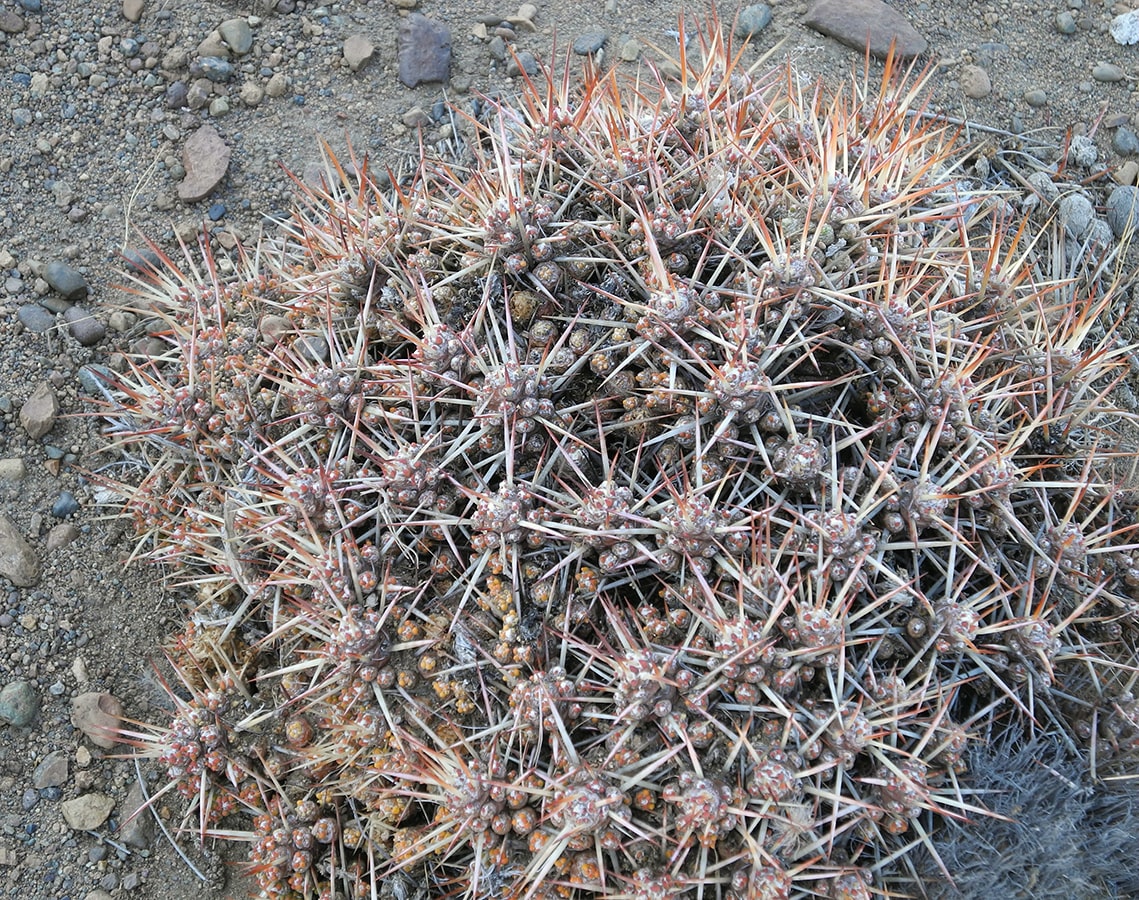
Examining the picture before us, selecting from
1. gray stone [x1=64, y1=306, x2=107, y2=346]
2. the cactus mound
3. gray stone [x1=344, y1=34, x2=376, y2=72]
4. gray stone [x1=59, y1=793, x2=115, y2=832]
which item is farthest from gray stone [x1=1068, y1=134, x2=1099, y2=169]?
gray stone [x1=59, y1=793, x2=115, y2=832]

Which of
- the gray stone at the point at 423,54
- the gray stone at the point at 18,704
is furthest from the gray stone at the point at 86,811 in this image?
the gray stone at the point at 423,54

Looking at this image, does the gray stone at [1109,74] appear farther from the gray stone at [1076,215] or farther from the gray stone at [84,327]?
the gray stone at [84,327]

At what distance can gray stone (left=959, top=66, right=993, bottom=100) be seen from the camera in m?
4.66

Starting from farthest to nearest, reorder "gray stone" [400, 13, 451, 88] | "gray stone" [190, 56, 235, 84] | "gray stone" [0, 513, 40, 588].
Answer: "gray stone" [400, 13, 451, 88]
"gray stone" [190, 56, 235, 84]
"gray stone" [0, 513, 40, 588]

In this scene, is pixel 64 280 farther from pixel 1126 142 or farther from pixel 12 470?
pixel 1126 142

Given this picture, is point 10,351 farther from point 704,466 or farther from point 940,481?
point 940,481

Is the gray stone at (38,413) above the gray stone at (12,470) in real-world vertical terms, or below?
above

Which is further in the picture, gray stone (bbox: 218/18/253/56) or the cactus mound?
gray stone (bbox: 218/18/253/56)

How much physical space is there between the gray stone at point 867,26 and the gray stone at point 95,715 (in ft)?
15.4

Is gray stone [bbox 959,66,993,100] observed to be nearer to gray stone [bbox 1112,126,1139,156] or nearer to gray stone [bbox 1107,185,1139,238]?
gray stone [bbox 1112,126,1139,156]

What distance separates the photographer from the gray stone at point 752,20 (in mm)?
4867

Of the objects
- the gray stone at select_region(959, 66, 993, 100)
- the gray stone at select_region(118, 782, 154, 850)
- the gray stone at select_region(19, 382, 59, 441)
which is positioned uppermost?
the gray stone at select_region(959, 66, 993, 100)

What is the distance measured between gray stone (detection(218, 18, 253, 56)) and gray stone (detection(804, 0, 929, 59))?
2991mm

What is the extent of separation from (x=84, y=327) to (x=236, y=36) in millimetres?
1831
